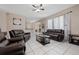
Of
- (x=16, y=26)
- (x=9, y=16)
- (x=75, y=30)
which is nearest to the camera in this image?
(x=75, y=30)

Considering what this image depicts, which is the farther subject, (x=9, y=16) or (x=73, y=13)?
(x=9, y=16)

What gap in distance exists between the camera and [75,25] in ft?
18.2

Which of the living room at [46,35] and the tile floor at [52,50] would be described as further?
the living room at [46,35]

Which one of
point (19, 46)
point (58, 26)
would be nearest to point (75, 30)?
point (58, 26)

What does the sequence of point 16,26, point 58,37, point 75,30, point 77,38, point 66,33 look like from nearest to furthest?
point 77,38 → point 75,30 → point 58,37 → point 66,33 → point 16,26

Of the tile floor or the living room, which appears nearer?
the tile floor

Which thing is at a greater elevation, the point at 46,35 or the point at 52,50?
the point at 46,35

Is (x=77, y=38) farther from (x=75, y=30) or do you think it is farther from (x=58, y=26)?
(x=58, y=26)

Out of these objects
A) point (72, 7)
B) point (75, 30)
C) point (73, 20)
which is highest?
point (72, 7)

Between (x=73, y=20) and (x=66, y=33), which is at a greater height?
(x=73, y=20)

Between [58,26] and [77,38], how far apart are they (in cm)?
295

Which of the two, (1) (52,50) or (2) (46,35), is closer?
(1) (52,50)

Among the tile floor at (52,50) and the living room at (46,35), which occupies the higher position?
the living room at (46,35)

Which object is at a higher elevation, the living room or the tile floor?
the living room
